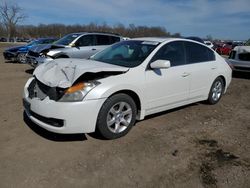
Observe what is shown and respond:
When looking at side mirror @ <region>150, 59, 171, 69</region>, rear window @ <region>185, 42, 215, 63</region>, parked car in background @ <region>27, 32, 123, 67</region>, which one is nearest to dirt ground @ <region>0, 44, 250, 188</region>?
side mirror @ <region>150, 59, 171, 69</region>

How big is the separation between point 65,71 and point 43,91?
45 cm

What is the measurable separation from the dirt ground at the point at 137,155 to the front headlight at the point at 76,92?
72 cm

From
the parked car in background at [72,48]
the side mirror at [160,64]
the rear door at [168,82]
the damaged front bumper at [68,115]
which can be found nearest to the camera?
the damaged front bumper at [68,115]


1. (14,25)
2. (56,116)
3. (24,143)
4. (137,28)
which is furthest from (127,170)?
(14,25)

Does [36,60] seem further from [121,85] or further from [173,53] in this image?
[121,85]

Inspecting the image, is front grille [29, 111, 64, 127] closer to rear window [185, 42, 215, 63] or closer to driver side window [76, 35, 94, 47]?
rear window [185, 42, 215, 63]

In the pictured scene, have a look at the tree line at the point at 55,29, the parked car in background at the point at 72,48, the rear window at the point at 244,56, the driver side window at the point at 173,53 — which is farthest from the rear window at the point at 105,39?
the tree line at the point at 55,29

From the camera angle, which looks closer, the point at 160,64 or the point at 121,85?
the point at 121,85

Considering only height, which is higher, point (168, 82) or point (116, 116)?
point (168, 82)

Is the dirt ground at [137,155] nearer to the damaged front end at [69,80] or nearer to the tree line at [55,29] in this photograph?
the damaged front end at [69,80]

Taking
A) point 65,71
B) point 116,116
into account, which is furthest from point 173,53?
point 65,71

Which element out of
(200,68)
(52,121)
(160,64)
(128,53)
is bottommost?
(52,121)

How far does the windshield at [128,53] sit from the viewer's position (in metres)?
5.23

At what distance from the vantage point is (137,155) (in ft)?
13.5
